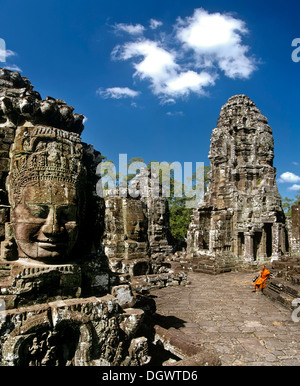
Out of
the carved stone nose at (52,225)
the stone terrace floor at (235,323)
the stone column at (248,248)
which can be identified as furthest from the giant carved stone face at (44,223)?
the stone column at (248,248)

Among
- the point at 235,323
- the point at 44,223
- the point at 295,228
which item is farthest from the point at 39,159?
the point at 295,228

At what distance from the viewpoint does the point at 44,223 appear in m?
2.97

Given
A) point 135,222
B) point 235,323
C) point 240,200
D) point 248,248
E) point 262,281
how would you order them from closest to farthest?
point 235,323
point 262,281
point 135,222
point 248,248
point 240,200

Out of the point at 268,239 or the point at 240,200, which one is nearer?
the point at 240,200

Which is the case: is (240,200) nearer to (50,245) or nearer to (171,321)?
(171,321)

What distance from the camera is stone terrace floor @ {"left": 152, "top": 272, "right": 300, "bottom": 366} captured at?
4234mm

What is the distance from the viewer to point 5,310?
255cm

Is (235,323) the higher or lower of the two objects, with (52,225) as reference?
lower

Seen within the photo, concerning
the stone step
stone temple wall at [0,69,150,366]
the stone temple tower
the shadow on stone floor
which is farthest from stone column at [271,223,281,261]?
the stone step

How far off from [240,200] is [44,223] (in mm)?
14487

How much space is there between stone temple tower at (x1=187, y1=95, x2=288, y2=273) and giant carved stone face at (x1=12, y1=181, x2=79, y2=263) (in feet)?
38.6

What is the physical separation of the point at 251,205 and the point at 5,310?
15.3 metres

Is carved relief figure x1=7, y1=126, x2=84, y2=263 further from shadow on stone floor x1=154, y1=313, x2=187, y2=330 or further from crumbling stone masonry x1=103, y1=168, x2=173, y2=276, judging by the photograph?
crumbling stone masonry x1=103, y1=168, x2=173, y2=276
